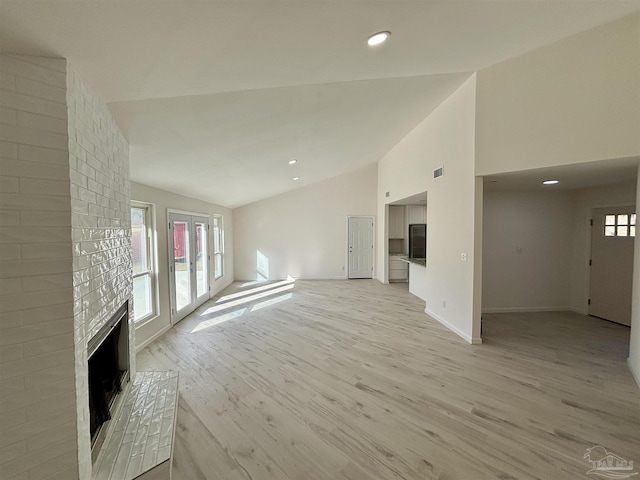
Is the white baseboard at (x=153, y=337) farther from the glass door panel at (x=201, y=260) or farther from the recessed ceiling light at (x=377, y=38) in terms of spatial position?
the recessed ceiling light at (x=377, y=38)

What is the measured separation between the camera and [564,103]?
2699 mm

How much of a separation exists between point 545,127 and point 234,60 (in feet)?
10.8

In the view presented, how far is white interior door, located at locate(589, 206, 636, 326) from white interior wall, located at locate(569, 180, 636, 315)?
0.25 ft

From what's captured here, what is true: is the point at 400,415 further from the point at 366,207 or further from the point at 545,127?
the point at 366,207

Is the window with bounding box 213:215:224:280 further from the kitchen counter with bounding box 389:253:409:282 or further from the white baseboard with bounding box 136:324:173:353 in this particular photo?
the kitchen counter with bounding box 389:253:409:282

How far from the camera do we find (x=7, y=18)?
95 cm

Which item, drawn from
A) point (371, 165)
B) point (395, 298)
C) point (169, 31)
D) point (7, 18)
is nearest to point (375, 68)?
point (169, 31)

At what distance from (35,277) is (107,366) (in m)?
1.32

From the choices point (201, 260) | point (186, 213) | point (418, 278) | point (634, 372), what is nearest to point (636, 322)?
point (634, 372)

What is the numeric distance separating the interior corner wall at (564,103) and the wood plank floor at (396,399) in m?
2.32

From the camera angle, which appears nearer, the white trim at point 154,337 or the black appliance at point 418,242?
the white trim at point 154,337

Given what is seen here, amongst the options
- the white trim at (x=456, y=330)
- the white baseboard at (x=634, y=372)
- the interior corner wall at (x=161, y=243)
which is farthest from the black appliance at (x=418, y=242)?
the interior corner wall at (x=161, y=243)

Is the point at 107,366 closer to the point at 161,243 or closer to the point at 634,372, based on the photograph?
the point at 161,243

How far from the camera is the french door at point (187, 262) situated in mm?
4203
